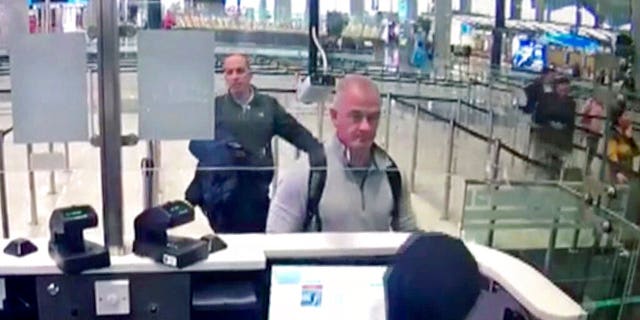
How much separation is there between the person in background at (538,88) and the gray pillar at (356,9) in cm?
154

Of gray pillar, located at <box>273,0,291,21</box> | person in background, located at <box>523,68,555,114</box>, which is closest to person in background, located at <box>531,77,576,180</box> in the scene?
person in background, located at <box>523,68,555,114</box>

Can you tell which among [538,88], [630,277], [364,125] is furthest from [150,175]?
[538,88]

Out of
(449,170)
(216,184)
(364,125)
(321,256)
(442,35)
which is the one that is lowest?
(449,170)

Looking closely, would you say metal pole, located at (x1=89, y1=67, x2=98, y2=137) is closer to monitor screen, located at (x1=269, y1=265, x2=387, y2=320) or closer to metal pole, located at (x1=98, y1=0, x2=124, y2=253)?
metal pole, located at (x1=98, y1=0, x2=124, y2=253)

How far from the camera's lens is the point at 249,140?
3.39 m

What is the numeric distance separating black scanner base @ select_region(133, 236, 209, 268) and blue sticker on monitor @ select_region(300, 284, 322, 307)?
261mm

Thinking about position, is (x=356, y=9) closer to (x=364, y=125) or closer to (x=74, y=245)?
(x=364, y=125)

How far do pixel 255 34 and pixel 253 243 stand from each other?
148 inches

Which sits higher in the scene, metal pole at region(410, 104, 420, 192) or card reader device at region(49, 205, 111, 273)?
card reader device at region(49, 205, 111, 273)

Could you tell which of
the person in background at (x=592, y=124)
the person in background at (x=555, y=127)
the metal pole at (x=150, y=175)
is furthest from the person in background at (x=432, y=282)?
the person in background at (x=555, y=127)

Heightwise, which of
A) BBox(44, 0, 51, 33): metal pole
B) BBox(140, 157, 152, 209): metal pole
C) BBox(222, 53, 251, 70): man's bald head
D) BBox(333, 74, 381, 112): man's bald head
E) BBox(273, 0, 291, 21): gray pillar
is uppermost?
BBox(273, 0, 291, 21): gray pillar

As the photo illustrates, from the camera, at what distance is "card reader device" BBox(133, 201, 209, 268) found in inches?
70.2

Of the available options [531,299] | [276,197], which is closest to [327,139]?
[276,197]

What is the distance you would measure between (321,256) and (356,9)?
4664 millimetres
